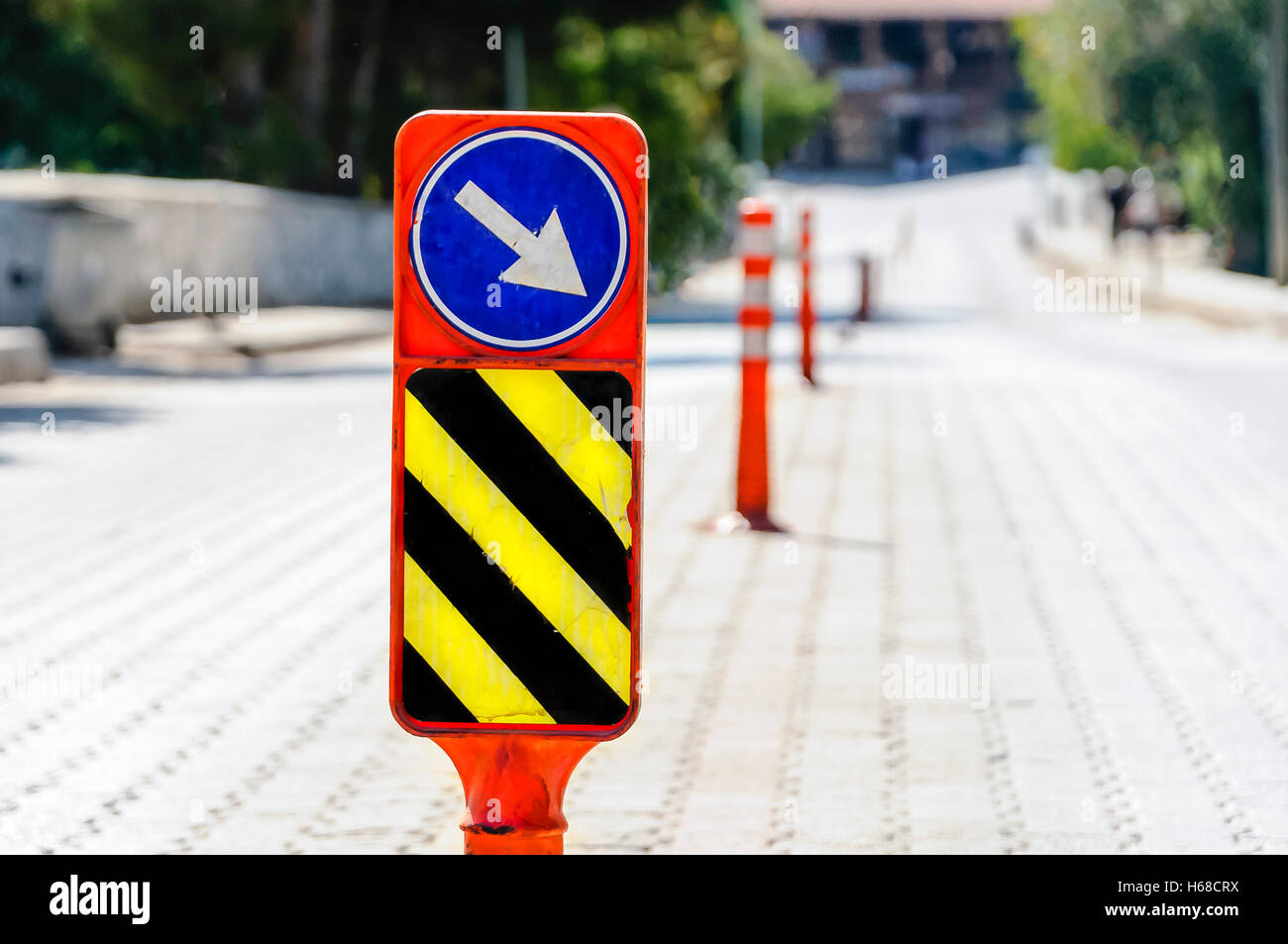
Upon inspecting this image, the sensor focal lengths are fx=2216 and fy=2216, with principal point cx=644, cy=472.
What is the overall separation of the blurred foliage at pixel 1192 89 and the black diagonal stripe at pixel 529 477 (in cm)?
3312

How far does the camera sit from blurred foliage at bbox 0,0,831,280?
34406 mm

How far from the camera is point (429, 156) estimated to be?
3.48m

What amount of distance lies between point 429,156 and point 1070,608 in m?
4.91

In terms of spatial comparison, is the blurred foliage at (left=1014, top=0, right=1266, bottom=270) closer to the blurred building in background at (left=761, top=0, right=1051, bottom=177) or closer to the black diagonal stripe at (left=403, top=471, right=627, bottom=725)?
the black diagonal stripe at (left=403, top=471, right=627, bottom=725)

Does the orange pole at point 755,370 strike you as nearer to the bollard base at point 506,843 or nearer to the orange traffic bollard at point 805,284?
the orange traffic bollard at point 805,284

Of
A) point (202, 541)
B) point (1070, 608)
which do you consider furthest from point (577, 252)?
point (202, 541)

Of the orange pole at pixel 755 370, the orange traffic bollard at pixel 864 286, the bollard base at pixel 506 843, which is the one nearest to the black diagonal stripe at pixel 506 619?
the bollard base at pixel 506 843

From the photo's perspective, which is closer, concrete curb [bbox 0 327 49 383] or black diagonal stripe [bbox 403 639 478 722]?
black diagonal stripe [bbox 403 639 478 722]

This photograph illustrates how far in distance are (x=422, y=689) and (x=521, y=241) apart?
28.8 inches

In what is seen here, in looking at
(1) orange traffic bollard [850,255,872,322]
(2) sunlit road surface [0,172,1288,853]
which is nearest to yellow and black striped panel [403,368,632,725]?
(2) sunlit road surface [0,172,1288,853]

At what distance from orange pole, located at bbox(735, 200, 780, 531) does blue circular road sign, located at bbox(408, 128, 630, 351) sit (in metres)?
6.14

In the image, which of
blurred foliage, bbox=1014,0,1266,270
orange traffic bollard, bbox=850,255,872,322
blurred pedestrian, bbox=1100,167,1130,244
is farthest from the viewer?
blurred pedestrian, bbox=1100,167,1130,244

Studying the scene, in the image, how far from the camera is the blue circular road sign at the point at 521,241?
11.3 ft
